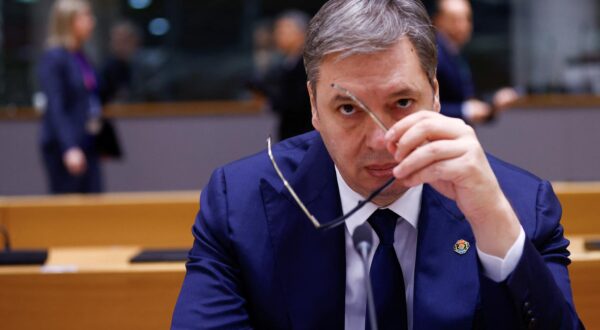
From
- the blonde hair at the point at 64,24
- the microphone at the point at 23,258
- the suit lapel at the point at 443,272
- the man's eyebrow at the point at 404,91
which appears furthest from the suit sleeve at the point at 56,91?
the man's eyebrow at the point at 404,91

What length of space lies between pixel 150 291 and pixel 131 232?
116 cm

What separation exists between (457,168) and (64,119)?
→ 376cm

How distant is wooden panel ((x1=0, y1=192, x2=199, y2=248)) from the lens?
3.10m

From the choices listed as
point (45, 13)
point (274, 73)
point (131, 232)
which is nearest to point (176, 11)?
point (45, 13)

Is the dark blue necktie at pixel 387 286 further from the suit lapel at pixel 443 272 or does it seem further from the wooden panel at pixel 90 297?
the wooden panel at pixel 90 297

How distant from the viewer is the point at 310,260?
58.9 inches

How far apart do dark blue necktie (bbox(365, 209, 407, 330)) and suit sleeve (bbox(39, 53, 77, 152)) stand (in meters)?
3.50

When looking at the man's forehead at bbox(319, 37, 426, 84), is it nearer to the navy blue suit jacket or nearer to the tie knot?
the tie knot

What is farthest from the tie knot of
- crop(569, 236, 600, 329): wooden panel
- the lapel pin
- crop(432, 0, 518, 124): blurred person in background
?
crop(432, 0, 518, 124): blurred person in background

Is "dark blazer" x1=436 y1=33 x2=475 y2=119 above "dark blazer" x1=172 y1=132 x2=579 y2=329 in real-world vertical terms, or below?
below

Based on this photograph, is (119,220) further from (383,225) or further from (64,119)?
(383,225)

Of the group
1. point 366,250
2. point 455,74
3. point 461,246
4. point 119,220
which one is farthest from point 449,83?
point 366,250

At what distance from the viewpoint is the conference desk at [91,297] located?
2.01 metres

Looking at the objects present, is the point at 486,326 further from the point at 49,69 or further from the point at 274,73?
the point at 274,73
